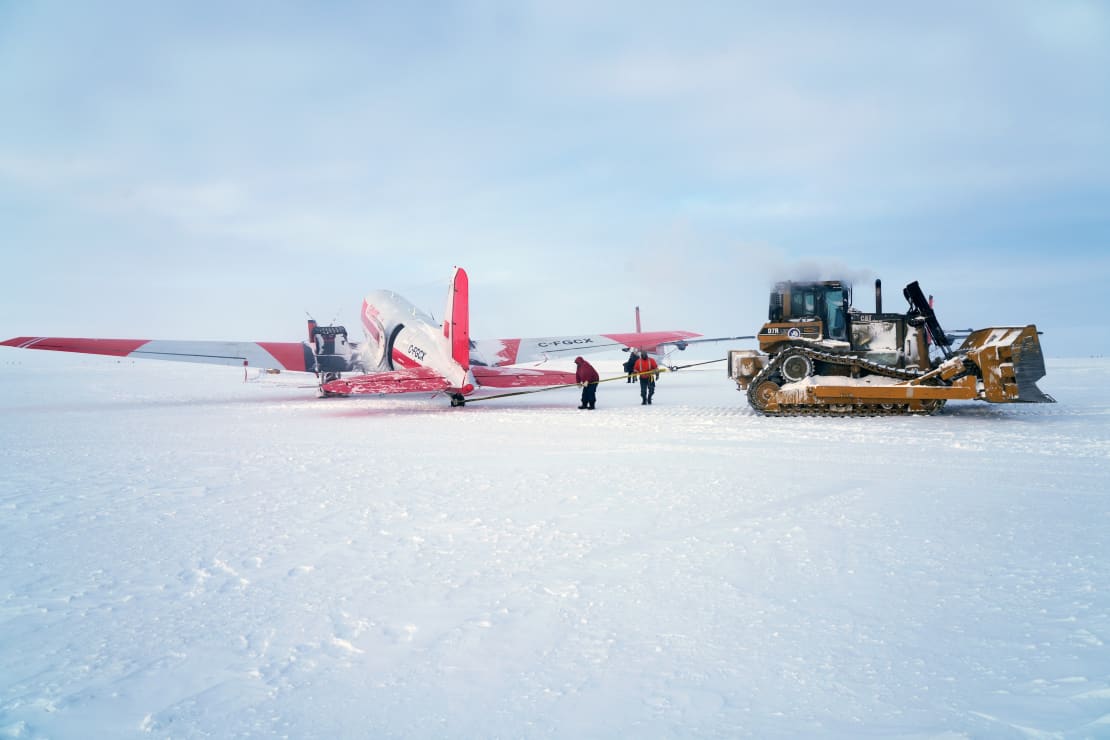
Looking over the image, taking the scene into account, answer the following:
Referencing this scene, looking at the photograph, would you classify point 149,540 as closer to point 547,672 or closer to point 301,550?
point 301,550

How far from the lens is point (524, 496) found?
19.4ft

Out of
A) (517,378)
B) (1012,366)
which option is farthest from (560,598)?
(517,378)

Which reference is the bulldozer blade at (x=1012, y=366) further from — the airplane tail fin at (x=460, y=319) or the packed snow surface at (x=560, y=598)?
the airplane tail fin at (x=460, y=319)

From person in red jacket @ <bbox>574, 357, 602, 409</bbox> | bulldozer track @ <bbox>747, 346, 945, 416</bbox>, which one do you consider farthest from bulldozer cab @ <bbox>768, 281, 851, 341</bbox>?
person in red jacket @ <bbox>574, 357, 602, 409</bbox>

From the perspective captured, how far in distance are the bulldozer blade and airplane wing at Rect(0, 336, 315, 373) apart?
667 inches

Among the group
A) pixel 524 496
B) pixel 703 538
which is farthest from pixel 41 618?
pixel 703 538

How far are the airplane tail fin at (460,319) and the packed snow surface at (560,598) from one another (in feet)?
22.4

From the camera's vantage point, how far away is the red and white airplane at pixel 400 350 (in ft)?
47.5

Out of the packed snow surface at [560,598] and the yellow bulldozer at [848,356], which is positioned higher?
the yellow bulldozer at [848,356]

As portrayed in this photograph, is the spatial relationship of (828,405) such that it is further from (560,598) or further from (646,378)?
(560,598)

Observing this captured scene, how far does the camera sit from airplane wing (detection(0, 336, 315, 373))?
16375 millimetres

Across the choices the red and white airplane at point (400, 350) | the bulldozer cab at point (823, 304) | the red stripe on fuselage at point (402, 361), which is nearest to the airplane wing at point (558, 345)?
the red and white airplane at point (400, 350)

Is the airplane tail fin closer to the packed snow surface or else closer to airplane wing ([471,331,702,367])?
airplane wing ([471,331,702,367])

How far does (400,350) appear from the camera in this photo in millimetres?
17062
